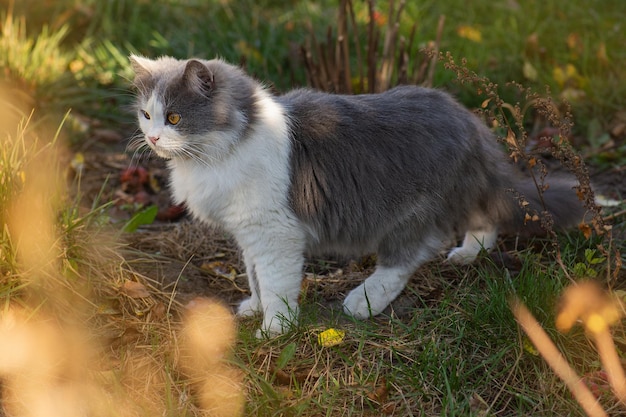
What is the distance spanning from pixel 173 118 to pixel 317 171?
24.3 inches

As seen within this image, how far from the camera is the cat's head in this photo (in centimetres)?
278

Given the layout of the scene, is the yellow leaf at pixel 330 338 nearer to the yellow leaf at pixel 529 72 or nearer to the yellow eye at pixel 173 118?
the yellow eye at pixel 173 118

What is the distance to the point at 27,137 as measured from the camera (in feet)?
14.1

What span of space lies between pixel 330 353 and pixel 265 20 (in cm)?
373

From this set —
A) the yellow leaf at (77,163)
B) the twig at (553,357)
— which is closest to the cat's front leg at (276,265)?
the twig at (553,357)

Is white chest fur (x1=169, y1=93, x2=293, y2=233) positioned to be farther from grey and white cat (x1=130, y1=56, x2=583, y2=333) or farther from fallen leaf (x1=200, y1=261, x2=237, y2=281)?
fallen leaf (x1=200, y1=261, x2=237, y2=281)

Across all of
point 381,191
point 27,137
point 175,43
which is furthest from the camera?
point 175,43

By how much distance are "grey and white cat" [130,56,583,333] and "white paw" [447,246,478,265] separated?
0.09m

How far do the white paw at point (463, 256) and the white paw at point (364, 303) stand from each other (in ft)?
1.41

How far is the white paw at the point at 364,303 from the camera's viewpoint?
121 inches

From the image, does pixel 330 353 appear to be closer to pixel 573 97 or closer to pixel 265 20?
pixel 573 97

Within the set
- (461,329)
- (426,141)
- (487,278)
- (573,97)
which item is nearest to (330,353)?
(461,329)

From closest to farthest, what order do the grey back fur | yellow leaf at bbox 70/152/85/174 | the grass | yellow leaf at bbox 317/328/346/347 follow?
the grass, yellow leaf at bbox 317/328/346/347, the grey back fur, yellow leaf at bbox 70/152/85/174

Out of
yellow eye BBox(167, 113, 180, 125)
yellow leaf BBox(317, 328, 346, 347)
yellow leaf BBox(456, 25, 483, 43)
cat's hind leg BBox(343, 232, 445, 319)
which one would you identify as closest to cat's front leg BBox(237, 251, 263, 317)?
cat's hind leg BBox(343, 232, 445, 319)
